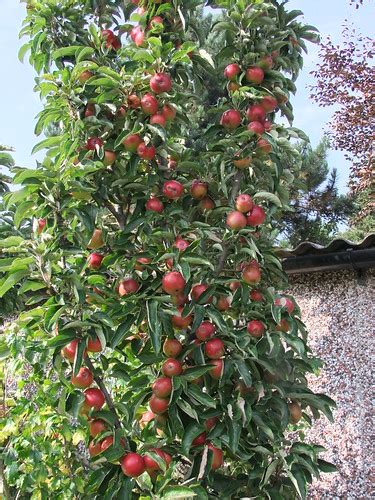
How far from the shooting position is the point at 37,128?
2.45 metres

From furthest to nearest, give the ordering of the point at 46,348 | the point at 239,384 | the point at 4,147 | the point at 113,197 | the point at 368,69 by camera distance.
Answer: the point at 368,69
the point at 4,147
the point at 113,197
the point at 239,384
the point at 46,348

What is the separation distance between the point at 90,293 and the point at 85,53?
35.6 inches

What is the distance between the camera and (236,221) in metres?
2.16

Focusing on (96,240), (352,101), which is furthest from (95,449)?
(352,101)

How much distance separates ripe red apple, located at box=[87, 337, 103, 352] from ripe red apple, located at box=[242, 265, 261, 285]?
1.91ft

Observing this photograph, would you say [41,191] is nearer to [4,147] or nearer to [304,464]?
[4,147]

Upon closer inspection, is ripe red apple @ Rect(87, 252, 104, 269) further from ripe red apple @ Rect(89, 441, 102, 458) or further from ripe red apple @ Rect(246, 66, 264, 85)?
ripe red apple @ Rect(246, 66, 264, 85)

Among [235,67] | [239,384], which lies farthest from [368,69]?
[239,384]

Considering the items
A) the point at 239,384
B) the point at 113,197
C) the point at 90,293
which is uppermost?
the point at 113,197

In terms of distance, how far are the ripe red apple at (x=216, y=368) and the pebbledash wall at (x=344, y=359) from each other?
213 centimetres

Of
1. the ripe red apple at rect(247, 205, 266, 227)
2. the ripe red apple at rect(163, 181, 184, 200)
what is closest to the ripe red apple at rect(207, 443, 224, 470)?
the ripe red apple at rect(247, 205, 266, 227)

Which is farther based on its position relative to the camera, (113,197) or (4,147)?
(4,147)

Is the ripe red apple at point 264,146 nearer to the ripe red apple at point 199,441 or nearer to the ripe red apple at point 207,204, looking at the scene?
the ripe red apple at point 207,204

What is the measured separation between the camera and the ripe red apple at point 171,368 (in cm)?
199
